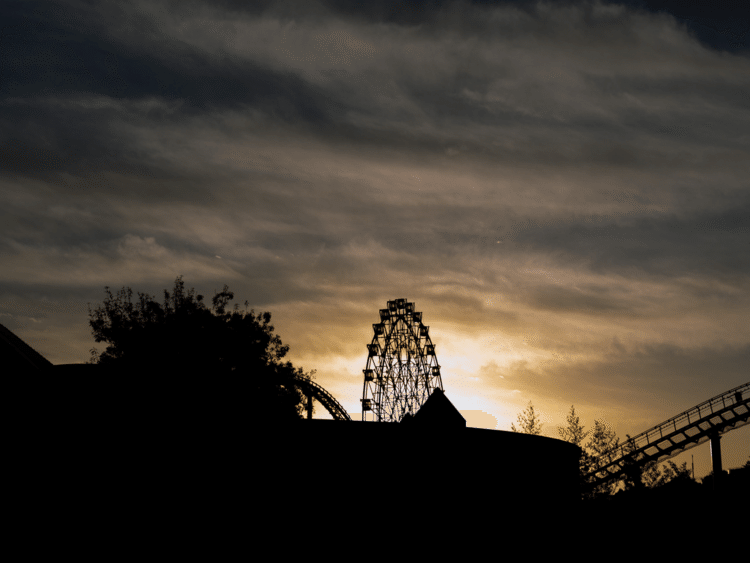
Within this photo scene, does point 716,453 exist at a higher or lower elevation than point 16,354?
lower

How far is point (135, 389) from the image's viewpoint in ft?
83.1

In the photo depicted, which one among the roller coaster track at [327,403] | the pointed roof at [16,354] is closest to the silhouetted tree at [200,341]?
the roller coaster track at [327,403]

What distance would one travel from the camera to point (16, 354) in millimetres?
20234

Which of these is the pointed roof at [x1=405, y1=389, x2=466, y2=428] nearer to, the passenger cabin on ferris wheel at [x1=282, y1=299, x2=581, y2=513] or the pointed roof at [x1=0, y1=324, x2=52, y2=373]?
the passenger cabin on ferris wheel at [x1=282, y1=299, x2=581, y2=513]

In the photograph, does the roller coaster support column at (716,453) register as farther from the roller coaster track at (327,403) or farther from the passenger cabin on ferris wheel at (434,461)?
the roller coaster track at (327,403)

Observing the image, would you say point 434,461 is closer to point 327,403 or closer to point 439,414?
point 439,414

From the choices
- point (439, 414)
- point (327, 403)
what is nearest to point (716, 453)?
point (439, 414)

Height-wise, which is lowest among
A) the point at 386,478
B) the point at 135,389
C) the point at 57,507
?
the point at 57,507

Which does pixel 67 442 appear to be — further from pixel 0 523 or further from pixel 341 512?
pixel 341 512

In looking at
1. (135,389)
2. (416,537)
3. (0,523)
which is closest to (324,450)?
(416,537)

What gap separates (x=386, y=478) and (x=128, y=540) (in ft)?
33.3

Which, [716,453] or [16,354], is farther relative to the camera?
[716,453]

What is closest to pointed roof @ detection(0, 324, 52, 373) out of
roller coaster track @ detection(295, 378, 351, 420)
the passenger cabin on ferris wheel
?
the passenger cabin on ferris wheel

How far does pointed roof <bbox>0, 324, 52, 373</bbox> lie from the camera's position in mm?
19797
